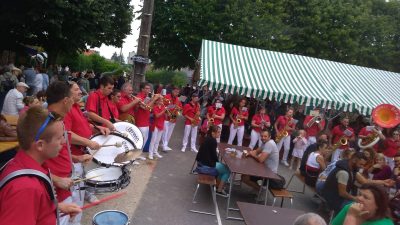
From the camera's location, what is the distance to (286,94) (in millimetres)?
10570

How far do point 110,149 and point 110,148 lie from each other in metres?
0.01

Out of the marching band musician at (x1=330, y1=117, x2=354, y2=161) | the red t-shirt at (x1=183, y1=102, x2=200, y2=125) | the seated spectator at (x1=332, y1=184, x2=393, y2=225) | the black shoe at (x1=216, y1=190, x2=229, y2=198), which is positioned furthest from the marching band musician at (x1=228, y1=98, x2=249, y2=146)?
the seated spectator at (x1=332, y1=184, x2=393, y2=225)

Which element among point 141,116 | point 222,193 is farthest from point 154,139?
point 222,193

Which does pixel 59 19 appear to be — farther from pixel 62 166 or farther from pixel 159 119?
pixel 62 166

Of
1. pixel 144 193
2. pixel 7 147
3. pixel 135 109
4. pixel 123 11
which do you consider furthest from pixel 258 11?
pixel 7 147

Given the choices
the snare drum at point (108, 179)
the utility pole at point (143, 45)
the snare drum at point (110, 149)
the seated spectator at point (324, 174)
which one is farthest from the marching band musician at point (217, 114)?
the snare drum at point (108, 179)

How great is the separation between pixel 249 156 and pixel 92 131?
13.2 ft

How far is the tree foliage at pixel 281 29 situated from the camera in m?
18.8

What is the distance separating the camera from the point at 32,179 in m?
1.90

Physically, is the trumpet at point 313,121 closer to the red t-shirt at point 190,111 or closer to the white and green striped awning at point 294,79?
the white and green striped awning at point 294,79

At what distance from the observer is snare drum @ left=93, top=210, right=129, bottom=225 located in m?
3.27

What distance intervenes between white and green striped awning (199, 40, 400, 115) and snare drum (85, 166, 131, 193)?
6.38 meters

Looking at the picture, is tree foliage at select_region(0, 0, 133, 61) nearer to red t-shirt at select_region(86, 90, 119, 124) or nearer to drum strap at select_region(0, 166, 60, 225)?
red t-shirt at select_region(86, 90, 119, 124)

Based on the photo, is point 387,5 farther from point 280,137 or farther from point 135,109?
point 135,109
